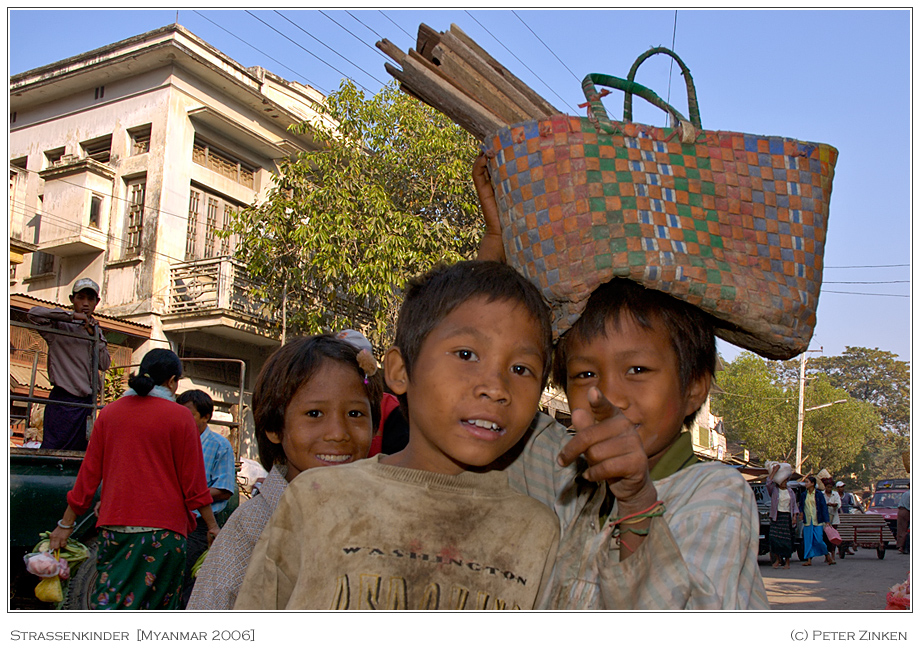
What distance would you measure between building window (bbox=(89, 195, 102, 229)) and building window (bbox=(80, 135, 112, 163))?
86cm

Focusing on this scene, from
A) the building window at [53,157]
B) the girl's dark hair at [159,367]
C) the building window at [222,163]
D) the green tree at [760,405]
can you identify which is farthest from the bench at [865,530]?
the green tree at [760,405]

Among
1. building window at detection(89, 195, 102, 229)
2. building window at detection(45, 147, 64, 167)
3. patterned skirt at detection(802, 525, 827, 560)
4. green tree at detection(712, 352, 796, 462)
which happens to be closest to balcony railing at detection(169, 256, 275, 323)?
building window at detection(89, 195, 102, 229)

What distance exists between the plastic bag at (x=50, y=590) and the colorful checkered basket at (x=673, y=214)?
342cm

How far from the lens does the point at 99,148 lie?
14.5m

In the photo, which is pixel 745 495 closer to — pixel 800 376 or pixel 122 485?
pixel 122 485

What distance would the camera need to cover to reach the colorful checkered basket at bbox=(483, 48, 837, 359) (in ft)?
4.39

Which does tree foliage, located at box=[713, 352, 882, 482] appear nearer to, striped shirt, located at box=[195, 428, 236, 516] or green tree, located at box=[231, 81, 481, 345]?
green tree, located at box=[231, 81, 481, 345]

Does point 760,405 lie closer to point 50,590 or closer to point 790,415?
point 790,415

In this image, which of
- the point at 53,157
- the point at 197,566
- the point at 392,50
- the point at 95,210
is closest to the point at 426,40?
the point at 392,50

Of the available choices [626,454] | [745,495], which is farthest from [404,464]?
[745,495]

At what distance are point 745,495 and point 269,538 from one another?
0.83 m

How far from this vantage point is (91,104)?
46.8ft

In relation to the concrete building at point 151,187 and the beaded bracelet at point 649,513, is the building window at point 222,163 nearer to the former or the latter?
the concrete building at point 151,187

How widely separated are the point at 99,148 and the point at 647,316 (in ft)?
50.3
